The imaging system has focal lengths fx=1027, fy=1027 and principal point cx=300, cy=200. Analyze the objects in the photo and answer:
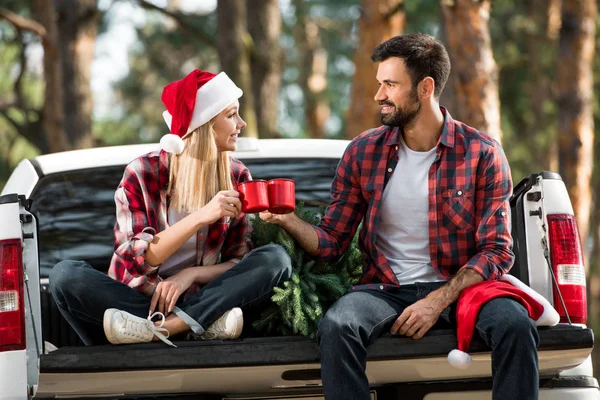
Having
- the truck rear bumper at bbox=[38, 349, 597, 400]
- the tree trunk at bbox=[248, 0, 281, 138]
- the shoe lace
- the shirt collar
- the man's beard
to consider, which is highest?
the tree trunk at bbox=[248, 0, 281, 138]

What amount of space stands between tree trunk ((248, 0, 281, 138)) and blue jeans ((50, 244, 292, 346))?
8287mm

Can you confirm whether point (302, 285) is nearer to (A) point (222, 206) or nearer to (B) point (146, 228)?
(A) point (222, 206)

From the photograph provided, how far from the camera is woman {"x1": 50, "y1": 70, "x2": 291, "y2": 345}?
3654 mm

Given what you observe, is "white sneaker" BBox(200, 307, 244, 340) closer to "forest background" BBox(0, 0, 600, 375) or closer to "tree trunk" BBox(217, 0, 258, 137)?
"forest background" BBox(0, 0, 600, 375)

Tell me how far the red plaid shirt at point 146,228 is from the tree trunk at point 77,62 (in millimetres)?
9848

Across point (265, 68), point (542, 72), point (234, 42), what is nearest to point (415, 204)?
point (234, 42)

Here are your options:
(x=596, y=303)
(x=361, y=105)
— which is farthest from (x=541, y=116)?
(x=361, y=105)

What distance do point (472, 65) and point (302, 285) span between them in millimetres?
5394

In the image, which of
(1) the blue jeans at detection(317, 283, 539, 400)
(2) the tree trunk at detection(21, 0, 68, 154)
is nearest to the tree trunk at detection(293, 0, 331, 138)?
(2) the tree trunk at detection(21, 0, 68, 154)

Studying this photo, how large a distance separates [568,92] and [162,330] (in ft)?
32.7

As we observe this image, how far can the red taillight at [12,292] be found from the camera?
3545 millimetres

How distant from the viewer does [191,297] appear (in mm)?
3766

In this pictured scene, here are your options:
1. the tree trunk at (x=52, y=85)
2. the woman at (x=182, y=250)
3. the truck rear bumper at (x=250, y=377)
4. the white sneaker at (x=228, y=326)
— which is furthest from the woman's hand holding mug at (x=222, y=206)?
the tree trunk at (x=52, y=85)

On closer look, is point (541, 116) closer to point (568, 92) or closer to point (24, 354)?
point (568, 92)
